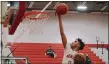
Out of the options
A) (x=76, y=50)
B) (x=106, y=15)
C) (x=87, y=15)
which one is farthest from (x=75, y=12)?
(x=76, y=50)

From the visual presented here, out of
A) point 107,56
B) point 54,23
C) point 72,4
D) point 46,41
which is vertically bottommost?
point 107,56

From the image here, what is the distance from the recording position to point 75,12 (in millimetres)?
9773

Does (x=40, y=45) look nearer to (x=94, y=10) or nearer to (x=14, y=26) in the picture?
(x=94, y=10)

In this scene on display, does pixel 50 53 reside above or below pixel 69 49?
below

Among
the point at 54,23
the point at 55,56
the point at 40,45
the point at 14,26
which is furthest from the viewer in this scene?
the point at 54,23

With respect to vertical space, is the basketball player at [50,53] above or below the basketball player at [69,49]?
below

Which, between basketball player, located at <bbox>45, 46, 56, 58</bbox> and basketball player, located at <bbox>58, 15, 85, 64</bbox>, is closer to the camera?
basketball player, located at <bbox>58, 15, 85, 64</bbox>

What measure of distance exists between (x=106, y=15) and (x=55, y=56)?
119 inches

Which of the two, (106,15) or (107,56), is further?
(106,15)

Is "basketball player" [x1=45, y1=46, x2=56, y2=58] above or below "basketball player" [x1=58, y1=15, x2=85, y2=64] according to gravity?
below

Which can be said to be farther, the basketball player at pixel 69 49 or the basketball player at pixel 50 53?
the basketball player at pixel 50 53

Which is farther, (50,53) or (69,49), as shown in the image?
(50,53)

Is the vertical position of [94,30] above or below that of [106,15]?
below

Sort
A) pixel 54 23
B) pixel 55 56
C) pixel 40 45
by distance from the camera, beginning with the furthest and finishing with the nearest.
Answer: pixel 54 23
pixel 40 45
pixel 55 56
